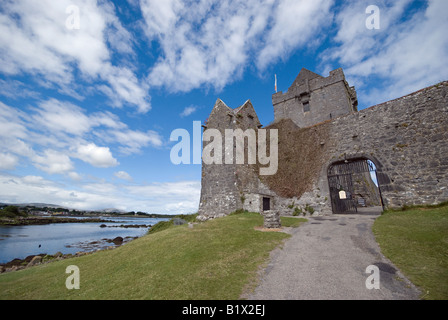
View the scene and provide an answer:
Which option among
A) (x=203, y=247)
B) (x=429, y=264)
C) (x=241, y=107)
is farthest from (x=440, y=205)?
(x=241, y=107)

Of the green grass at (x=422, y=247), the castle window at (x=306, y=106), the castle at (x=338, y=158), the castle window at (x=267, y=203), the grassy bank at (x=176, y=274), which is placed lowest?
the grassy bank at (x=176, y=274)

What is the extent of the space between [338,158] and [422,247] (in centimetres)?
1265

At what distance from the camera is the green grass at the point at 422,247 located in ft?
17.1

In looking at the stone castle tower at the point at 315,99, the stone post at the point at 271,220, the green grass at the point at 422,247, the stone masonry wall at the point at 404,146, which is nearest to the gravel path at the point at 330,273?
the green grass at the point at 422,247

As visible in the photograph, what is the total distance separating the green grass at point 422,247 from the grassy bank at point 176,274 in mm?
4520

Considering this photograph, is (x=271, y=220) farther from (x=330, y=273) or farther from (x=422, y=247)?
(x=422, y=247)

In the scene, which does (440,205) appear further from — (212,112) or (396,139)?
(212,112)

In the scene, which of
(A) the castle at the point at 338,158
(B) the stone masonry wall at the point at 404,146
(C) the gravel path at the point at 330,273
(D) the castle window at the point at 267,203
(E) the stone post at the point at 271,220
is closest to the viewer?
(C) the gravel path at the point at 330,273

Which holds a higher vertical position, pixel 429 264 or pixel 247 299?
pixel 429 264

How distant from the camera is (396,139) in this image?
16031 millimetres

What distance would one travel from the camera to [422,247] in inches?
296

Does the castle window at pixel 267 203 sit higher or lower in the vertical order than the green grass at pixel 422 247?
higher

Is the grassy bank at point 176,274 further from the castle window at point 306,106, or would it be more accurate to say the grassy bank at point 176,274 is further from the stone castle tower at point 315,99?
the castle window at point 306,106
